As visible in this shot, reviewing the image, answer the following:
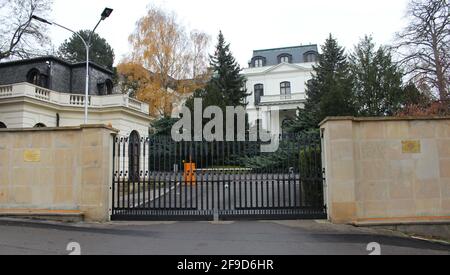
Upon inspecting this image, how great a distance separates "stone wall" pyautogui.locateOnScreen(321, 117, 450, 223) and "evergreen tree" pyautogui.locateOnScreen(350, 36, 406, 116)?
23.5m

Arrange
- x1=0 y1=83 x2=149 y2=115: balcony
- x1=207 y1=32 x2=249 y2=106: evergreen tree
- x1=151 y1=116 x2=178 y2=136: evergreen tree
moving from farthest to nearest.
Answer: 1. x1=207 y1=32 x2=249 y2=106: evergreen tree
2. x1=151 y1=116 x2=178 y2=136: evergreen tree
3. x1=0 y1=83 x2=149 y2=115: balcony

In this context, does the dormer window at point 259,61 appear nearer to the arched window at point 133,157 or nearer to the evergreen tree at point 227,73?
the evergreen tree at point 227,73

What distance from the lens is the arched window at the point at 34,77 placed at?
90.4 ft

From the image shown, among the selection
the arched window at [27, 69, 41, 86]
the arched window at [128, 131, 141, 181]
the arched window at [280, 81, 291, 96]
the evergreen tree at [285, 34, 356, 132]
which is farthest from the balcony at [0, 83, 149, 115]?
the arched window at [280, 81, 291, 96]

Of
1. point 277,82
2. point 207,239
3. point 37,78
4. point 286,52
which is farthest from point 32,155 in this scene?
point 286,52

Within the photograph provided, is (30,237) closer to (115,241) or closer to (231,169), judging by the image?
(115,241)

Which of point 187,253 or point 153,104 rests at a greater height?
point 153,104

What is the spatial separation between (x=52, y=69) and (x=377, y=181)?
26063 millimetres

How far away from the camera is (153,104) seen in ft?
130

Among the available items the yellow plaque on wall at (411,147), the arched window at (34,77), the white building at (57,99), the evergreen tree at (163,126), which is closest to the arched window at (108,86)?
the white building at (57,99)

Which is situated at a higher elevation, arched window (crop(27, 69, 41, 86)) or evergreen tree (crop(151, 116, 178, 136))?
arched window (crop(27, 69, 41, 86))

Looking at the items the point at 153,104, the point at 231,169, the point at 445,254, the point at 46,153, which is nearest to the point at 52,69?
the point at 153,104

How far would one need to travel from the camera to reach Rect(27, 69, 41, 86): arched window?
90.4ft

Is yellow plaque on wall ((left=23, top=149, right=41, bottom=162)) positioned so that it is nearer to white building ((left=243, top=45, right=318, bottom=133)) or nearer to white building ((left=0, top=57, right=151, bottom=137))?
white building ((left=0, top=57, right=151, bottom=137))
